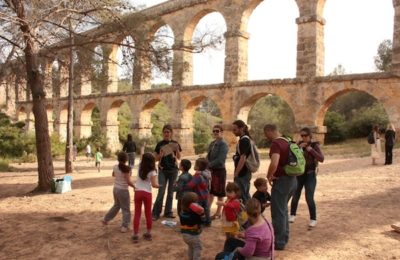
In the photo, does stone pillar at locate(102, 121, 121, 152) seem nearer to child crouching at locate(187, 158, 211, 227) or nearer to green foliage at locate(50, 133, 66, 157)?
green foliage at locate(50, 133, 66, 157)

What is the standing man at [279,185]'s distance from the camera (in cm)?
428

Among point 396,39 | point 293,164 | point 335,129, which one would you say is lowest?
point 293,164

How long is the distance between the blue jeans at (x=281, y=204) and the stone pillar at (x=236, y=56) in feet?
46.3

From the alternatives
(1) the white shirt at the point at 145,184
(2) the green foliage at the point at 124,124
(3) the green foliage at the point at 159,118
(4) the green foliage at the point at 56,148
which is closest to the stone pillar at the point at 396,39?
(1) the white shirt at the point at 145,184

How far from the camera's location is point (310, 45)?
15695mm

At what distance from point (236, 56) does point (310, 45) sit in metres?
3.64

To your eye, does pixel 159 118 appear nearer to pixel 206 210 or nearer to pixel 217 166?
pixel 217 166

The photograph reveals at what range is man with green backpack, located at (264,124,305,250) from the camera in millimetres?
4270

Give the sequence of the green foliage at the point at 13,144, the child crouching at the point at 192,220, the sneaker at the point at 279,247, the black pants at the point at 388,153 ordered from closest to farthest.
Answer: the child crouching at the point at 192,220
the sneaker at the point at 279,247
the black pants at the point at 388,153
the green foliage at the point at 13,144

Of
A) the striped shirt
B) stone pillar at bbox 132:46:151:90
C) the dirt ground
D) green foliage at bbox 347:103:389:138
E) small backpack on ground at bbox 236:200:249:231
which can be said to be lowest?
the dirt ground

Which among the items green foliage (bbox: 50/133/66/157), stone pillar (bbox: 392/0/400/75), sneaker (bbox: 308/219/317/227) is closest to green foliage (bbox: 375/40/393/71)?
stone pillar (bbox: 392/0/400/75)

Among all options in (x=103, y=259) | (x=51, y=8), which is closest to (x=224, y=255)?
(x=103, y=259)

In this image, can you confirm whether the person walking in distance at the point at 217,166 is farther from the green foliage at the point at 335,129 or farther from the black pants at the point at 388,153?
the green foliage at the point at 335,129

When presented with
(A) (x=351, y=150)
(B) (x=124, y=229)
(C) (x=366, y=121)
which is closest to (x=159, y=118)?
(C) (x=366, y=121)
